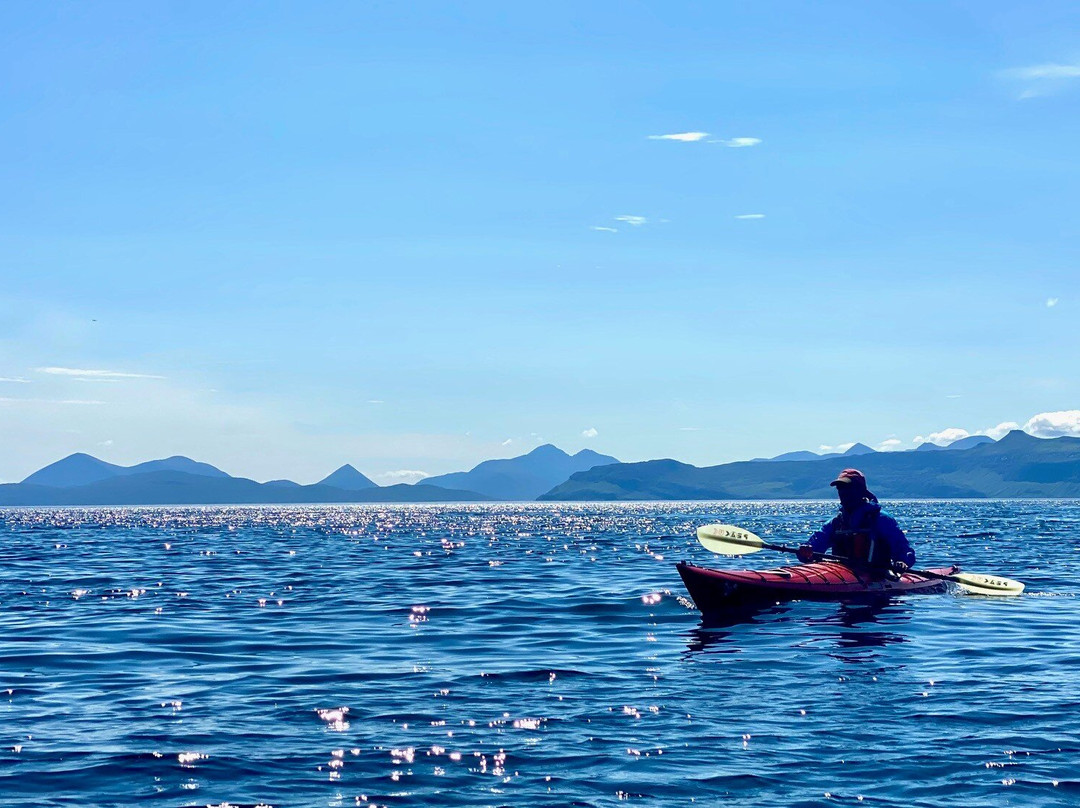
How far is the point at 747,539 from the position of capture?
2616 cm

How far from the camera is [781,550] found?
1015 inches

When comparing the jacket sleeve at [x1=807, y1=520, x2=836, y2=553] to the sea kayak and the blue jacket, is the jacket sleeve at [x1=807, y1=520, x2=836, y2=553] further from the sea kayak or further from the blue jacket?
the sea kayak

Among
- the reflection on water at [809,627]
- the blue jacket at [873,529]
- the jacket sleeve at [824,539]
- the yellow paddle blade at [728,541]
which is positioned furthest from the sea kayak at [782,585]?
the yellow paddle blade at [728,541]

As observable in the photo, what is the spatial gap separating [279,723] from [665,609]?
13.3 metres

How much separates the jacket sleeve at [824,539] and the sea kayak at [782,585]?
3.42 ft

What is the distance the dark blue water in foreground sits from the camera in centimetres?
919

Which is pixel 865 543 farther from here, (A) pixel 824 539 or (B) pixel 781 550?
(B) pixel 781 550

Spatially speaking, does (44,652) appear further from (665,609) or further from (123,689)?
(665,609)

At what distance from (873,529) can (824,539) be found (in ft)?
4.71

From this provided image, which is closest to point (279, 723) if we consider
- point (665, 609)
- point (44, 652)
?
point (44, 652)

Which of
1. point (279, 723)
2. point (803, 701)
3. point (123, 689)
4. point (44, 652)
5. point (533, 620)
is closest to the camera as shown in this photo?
point (279, 723)

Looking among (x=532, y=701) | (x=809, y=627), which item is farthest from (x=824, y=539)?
(x=532, y=701)

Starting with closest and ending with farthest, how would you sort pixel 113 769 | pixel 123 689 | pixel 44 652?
pixel 113 769 → pixel 123 689 → pixel 44 652

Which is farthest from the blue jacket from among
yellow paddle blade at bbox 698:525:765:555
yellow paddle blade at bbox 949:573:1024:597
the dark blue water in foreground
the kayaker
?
yellow paddle blade at bbox 949:573:1024:597
